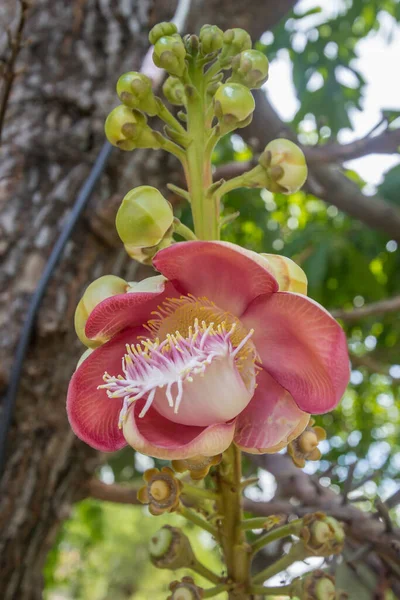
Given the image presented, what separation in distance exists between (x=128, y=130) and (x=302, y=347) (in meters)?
0.26

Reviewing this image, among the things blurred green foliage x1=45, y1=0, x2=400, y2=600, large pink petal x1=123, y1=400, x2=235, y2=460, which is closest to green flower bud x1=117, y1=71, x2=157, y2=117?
large pink petal x1=123, y1=400, x2=235, y2=460

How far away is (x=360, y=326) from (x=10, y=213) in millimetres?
1849

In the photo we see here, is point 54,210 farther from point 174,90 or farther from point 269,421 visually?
point 269,421

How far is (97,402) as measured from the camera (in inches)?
20.8

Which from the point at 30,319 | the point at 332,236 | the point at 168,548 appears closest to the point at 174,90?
the point at 168,548

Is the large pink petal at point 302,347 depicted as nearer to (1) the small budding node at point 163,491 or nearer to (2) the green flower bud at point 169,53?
(1) the small budding node at point 163,491

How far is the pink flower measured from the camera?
47cm

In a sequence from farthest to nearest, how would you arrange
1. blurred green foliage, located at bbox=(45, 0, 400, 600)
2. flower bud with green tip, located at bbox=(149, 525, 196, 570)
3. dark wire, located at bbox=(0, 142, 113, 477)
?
1. blurred green foliage, located at bbox=(45, 0, 400, 600)
2. dark wire, located at bbox=(0, 142, 113, 477)
3. flower bud with green tip, located at bbox=(149, 525, 196, 570)

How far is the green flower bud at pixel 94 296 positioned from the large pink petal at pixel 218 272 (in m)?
0.04

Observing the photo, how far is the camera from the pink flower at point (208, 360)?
469 mm

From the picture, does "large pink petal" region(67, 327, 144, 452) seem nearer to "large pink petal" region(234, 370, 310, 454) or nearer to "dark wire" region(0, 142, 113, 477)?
"large pink petal" region(234, 370, 310, 454)

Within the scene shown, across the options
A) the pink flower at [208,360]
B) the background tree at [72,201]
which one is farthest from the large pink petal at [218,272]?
the background tree at [72,201]

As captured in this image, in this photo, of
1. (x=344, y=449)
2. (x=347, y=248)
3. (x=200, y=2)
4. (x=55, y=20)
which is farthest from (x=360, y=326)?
(x=55, y=20)

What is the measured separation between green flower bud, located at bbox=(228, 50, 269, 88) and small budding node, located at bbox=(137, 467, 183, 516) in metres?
0.38
